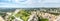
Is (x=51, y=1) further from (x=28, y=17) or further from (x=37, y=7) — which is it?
(x=28, y=17)

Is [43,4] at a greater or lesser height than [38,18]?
greater

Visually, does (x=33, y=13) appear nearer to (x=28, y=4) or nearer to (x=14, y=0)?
(x=28, y=4)

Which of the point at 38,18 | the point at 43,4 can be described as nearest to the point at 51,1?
the point at 43,4

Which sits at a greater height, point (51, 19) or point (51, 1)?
point (51, 1)

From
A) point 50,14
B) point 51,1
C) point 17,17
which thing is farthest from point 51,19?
point 17,17
